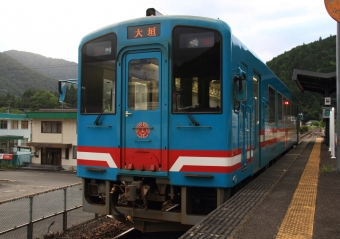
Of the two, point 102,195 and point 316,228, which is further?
point 102,195

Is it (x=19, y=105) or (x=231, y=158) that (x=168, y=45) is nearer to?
(x=231, y=158)

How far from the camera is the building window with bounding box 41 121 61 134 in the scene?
3750 centimetres

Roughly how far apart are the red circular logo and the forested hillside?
5535 cm

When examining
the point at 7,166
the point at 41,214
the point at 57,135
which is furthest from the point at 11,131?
the point at 41,214

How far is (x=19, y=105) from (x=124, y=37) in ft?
255

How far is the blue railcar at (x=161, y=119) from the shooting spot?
4.90 m

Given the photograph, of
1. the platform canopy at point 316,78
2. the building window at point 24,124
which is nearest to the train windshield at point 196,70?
the platform canopy at point 316,78

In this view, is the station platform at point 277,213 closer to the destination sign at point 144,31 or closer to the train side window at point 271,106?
the train side window at point 271,106

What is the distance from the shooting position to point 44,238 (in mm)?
8414

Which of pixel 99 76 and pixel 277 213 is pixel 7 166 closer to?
pixel 99 76

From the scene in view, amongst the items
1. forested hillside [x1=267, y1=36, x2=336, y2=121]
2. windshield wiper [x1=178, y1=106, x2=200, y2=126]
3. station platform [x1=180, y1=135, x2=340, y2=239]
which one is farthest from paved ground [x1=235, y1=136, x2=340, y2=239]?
forested hillside [x1=267, y1=36, x2=336, y2=121]

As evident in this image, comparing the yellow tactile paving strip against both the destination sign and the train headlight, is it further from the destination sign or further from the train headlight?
the destination sign

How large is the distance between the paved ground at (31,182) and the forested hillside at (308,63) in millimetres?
39871

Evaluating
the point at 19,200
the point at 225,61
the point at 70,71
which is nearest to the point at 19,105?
the point at 19,200
